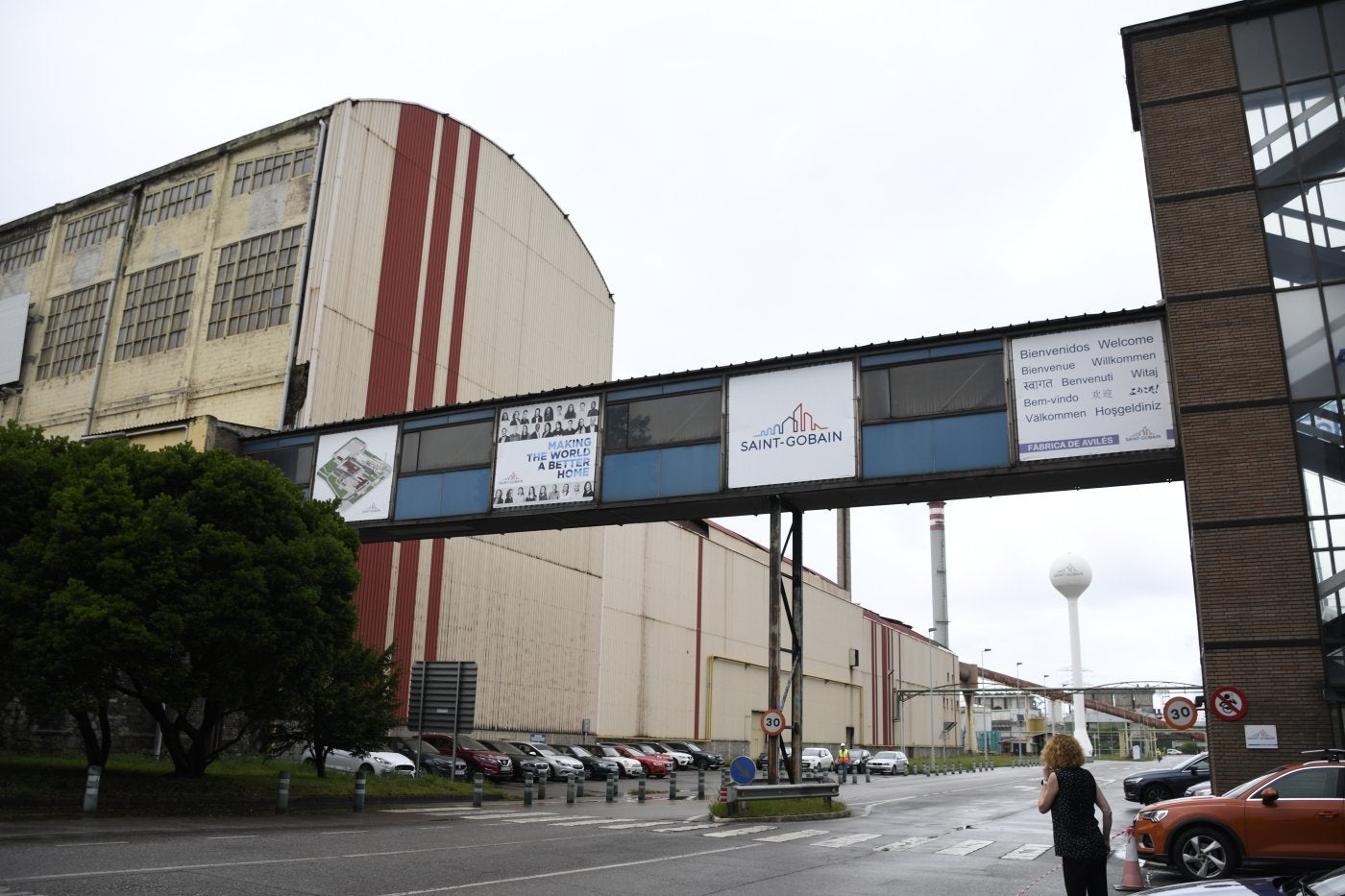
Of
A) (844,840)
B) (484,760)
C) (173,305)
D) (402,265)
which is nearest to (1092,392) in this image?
(844,840)

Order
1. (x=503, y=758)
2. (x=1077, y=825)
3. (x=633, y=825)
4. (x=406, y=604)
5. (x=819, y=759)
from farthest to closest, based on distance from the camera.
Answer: (x=819, y=759)
(x=406, y=604)
(x=503, y=758)
(x=633, y=825)
(x=1077, y=825)

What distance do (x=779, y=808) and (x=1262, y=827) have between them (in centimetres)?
1176

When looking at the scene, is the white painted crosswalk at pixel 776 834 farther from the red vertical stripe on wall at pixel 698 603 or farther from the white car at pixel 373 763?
the red vertical stripe on wall at pixel 698 603

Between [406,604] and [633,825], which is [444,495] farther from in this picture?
[406,604]

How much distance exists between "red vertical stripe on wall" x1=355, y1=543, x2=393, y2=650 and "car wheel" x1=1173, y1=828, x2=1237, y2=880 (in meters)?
27.8

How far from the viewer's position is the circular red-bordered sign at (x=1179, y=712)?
1581 centimetres

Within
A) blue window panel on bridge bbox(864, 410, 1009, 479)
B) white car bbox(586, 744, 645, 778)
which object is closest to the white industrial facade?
white car bbox(586, 744, 645, 778)

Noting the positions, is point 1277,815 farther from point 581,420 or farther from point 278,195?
point 278,195

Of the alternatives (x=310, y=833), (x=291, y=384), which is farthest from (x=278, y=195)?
(x=310, y=833)

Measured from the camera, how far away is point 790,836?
17.5m

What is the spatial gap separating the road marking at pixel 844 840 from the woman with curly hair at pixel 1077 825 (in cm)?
918

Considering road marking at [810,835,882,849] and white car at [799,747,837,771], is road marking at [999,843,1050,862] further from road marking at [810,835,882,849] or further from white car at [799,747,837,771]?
white car at [799,747,837,771]

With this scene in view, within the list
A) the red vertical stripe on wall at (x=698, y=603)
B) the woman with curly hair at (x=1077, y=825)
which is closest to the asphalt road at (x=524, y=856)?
the woman with curly hair at (x=1077, y=825)

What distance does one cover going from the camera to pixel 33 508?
2050 cm
